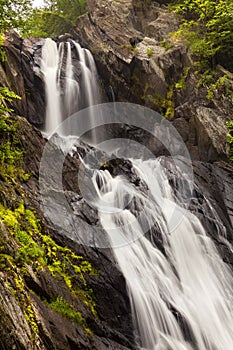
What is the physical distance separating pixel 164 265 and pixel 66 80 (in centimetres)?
1369

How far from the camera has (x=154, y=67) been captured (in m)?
20.6

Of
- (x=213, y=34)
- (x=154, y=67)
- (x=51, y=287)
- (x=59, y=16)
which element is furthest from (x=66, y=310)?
(x=59, y=16)

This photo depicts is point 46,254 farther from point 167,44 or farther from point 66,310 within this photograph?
point 167,44

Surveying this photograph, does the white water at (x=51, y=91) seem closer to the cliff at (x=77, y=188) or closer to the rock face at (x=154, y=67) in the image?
the cliff at (x=77, y=188)

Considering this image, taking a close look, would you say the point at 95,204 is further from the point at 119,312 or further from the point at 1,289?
the point at 1,289

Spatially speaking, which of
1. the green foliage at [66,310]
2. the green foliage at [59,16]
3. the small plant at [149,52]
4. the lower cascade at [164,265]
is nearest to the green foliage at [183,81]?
the small plant at [149,52]

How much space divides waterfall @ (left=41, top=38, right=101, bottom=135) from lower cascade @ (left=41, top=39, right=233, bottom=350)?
6.30 m

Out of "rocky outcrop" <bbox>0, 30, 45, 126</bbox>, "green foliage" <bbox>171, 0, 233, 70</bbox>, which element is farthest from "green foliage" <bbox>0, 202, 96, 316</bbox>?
"green foliage" <bbox>171, 0, 233, 70</bbox>

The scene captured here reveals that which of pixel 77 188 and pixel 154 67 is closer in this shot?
pixel 77 188

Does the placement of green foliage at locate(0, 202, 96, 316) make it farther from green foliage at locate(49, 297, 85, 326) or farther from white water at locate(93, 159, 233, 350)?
white water at locate(93, 159, 233, 350)

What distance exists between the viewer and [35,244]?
25.4 ft

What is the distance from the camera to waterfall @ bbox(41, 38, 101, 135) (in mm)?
19719

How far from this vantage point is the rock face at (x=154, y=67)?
1720 cm

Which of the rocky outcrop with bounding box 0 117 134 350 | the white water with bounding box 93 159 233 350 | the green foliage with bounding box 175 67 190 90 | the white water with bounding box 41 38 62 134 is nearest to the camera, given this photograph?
the rocky outcrop with bounding box 0 117 134 350
